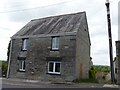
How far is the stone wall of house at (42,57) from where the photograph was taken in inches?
899

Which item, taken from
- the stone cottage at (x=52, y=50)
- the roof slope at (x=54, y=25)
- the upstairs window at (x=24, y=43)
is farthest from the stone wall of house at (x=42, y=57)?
the roof slope at (x=54, y=25)

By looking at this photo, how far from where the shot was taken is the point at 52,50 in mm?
24531

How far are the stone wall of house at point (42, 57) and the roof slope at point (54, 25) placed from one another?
1.15 metres

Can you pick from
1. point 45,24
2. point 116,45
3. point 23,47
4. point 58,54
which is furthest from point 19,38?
point 116,45

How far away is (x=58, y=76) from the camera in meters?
23.2

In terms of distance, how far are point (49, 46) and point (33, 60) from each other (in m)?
2.88

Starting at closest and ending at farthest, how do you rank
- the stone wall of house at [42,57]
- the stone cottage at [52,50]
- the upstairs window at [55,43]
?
1. the stone wall of house at [42,57]
2. the stone cottage at [52,50]
3. the upstairs window at [55,43]

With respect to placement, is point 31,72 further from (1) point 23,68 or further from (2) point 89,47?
(2) point 89,47

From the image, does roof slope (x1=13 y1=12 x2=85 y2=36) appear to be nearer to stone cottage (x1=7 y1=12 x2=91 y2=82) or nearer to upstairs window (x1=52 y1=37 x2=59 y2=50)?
stone cottage (x1=7 y1=12 x2=91 y2=82)

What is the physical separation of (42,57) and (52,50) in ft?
5.30

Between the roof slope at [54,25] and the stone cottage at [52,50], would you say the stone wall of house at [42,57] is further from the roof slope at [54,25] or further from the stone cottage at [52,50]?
the roof slope at [54,25]

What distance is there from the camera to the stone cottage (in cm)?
2308

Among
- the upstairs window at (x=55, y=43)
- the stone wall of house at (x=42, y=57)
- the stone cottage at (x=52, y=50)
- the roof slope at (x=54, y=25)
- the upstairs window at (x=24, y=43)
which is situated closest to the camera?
the stone wall of house at (x=42, y=57)

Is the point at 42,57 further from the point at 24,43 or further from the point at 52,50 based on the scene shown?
the point at 24,43
